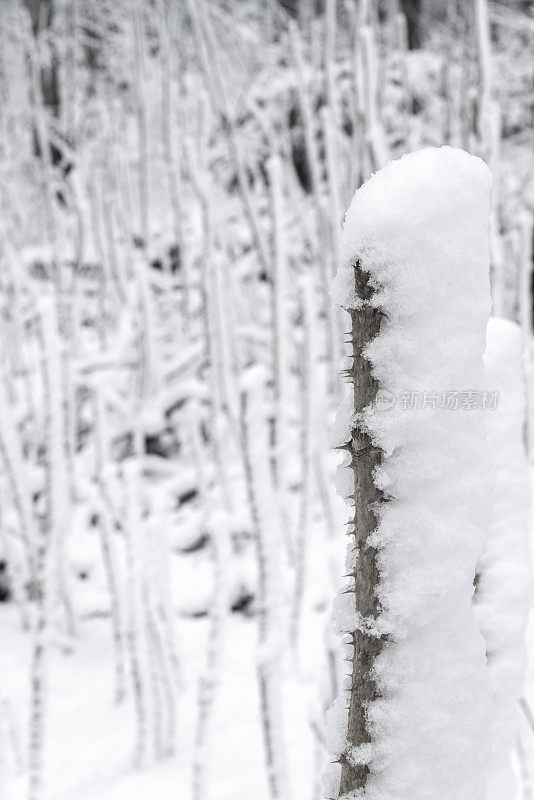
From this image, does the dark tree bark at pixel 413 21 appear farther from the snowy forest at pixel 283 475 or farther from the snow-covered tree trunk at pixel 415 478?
the snow-covered tree trunk at pixel 415 478

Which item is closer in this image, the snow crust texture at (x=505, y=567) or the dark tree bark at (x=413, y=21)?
the snow crust texture at (x=505, y=567)

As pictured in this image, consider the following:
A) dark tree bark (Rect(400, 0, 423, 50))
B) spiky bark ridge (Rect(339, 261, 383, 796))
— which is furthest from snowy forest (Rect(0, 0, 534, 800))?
dark tree bark (Rect(400, 0, 423, 50))

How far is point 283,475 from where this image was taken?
1.33 m

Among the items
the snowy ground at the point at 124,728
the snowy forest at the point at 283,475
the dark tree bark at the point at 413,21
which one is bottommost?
the snowy ground at the point at 124,728

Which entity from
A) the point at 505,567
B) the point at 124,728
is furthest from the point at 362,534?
the point at 124,728

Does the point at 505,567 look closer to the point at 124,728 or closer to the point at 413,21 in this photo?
the point at 124,728

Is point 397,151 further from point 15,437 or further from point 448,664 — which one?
point 448,664

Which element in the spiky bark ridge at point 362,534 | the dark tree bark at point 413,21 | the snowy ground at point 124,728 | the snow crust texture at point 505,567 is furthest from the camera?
the dark tree bark at point 413,21

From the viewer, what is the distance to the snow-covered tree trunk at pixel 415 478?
0.98 ft

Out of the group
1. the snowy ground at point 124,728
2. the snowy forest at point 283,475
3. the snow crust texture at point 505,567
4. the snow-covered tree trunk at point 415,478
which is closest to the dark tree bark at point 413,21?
the snowy forest at point 283,475

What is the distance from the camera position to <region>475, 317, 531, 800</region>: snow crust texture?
513mm

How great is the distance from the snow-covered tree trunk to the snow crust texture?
0.17m

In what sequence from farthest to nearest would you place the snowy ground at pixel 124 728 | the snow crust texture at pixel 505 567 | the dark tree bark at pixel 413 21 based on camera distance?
1. the dark tree bark at pixel 413 21
2. the snowy ground at pixel 124 728
3. the snow crust texture at pixel 505 567

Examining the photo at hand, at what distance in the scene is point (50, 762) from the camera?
1.28 meters
